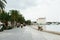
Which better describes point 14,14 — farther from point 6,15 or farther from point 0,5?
point 0,5

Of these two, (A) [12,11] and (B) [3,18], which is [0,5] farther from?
(A) [12,11]

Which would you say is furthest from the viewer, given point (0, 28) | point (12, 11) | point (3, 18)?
point (12, 11)

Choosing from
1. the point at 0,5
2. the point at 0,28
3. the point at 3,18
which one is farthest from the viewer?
the point at 3,18

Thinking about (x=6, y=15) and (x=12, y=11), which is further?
(x=12, y=11)

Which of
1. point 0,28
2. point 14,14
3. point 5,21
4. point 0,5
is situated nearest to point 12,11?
point 14,14

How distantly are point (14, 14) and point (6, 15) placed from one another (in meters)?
40.5

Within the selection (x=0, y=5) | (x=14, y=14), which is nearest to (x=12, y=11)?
(x=14, y=14)

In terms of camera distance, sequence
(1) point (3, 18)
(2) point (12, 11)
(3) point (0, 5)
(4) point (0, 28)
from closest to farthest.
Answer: (3) point (0, 5)
(4) point (0, 28)
(1) point (3, 18)
(2) point (12, 11)

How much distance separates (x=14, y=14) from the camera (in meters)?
133

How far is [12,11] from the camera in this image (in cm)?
13262

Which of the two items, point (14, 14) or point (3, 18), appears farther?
point (14, 14)

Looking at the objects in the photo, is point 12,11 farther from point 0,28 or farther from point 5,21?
point 0,28

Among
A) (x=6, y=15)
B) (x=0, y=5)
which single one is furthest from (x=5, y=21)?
(x=0, y=5)

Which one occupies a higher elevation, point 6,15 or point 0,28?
point 6,15
